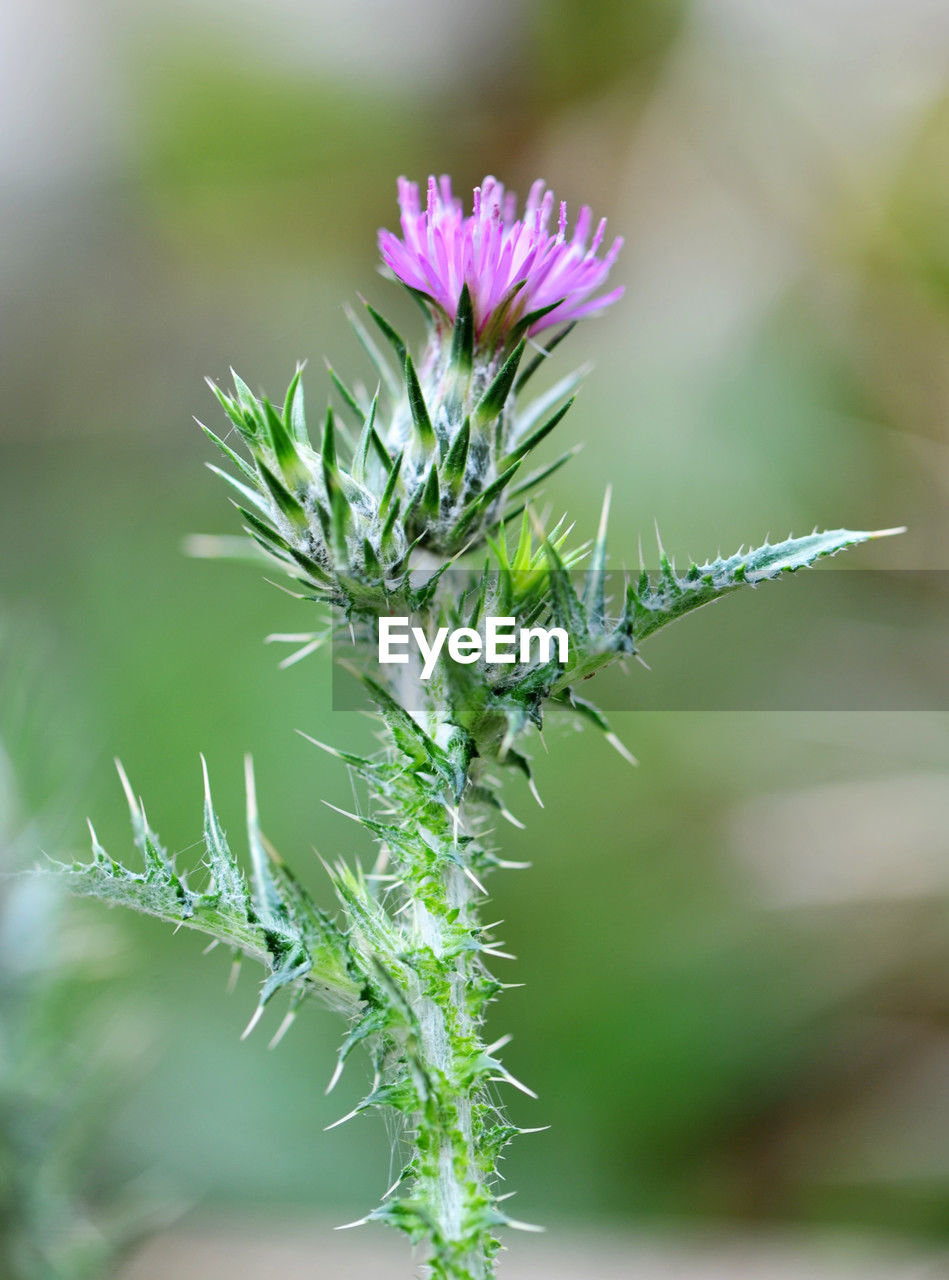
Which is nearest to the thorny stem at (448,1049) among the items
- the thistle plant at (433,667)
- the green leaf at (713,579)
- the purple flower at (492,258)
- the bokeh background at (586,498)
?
the thistle plant at (433,667)

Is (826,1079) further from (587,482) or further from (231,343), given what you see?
(231,343)

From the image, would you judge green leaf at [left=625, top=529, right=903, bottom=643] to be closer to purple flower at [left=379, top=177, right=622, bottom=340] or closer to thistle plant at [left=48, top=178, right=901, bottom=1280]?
thistle plant at [left=48, top=178, right=901, bottom=1280]

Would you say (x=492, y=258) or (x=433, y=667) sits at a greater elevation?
(x=492, y=258)

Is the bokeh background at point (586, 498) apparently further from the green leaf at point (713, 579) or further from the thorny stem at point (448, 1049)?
the green leaf at point (713, 579)

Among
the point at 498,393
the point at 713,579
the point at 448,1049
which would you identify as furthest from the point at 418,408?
the point at 448,1049

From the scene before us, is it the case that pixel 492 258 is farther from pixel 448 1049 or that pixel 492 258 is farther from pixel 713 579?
pixel 448 1049

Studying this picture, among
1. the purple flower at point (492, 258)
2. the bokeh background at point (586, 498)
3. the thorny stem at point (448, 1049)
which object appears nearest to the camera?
the thorny stem at point (448, 1049)

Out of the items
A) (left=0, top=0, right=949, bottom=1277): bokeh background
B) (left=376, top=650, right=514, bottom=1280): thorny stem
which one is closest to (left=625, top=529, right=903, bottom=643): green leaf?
(left=376, top=650, right=514, bottom=1280): thorny stem

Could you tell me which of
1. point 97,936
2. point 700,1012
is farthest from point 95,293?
point 700,1012
